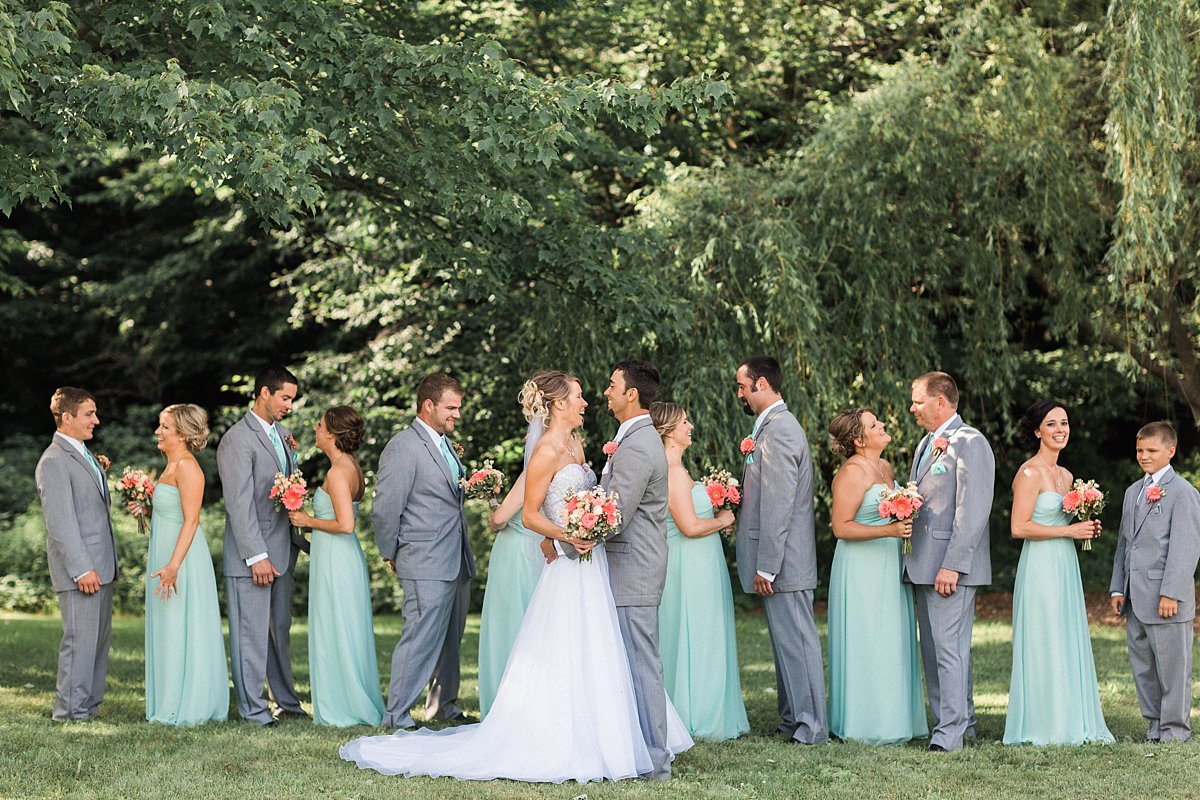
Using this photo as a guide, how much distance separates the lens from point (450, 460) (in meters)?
7.94

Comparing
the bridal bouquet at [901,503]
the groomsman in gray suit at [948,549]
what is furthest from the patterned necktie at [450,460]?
the groomsman in gray suit at [948,549]

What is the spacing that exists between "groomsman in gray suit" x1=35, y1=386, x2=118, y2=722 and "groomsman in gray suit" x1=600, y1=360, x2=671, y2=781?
3.37 m

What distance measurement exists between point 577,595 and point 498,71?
366 cm

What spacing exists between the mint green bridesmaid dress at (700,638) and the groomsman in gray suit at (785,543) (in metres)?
0.30

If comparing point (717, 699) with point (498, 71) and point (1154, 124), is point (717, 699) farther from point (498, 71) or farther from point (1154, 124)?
point (1154, 124)

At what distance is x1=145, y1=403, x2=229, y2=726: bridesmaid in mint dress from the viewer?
7938mm

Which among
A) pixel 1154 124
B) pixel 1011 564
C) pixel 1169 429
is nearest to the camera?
pixel 1169 429

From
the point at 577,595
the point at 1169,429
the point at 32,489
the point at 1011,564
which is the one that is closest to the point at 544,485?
the point at 577,595

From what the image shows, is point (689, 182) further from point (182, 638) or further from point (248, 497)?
point (182, 638)

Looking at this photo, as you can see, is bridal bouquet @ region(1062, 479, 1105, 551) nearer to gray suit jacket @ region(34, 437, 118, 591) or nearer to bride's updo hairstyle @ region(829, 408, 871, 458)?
bride's updo hairstyle @ region(829, 408, 871, 458)

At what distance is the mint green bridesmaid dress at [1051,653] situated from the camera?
7.21 metres

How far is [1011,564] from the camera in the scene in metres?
16.7

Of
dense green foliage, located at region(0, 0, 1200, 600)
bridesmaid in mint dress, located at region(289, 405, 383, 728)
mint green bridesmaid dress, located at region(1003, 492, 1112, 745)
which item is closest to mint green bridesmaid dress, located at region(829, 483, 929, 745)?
mint green bridesmaid dress, located at region(1003, 492, 1112, 745)

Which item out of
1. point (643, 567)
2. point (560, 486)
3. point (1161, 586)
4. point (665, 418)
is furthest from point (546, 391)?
point (1161, 586)
